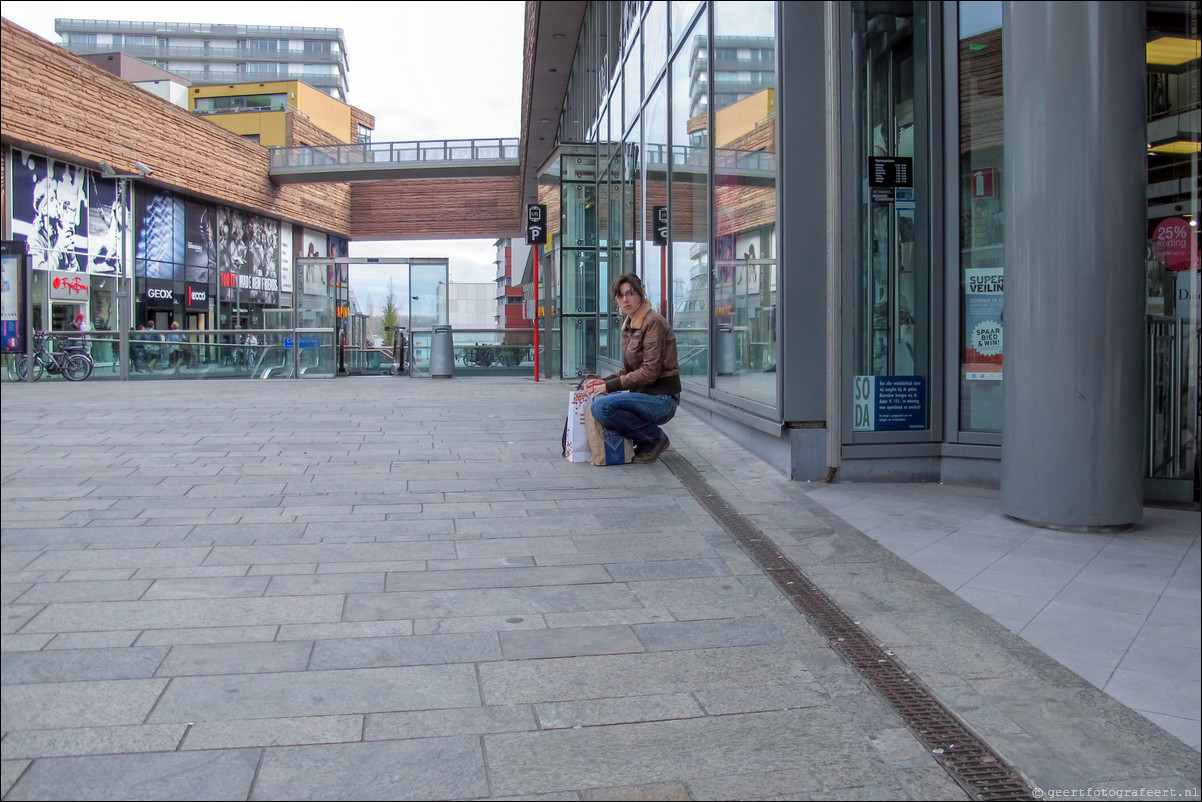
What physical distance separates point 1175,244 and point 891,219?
165cm

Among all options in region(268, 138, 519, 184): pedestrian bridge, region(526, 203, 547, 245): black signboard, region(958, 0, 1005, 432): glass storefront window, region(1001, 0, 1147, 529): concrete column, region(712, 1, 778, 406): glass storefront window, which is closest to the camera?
region(1001, 0, 1147, 529): concrete column

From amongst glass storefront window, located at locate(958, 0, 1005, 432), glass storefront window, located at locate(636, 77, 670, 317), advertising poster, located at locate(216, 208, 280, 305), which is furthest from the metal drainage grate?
advertising poster, located at locate(216, 208, 280, 305)

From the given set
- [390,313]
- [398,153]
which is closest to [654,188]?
[390,313]

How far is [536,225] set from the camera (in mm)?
17984

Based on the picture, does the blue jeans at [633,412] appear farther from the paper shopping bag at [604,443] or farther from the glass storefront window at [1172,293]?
the glass storefront window at [1172,293]

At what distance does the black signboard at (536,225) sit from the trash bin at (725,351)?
32.0ft

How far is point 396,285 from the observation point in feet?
72.2

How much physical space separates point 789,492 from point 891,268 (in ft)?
5.55

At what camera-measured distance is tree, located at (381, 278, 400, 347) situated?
71.6ft

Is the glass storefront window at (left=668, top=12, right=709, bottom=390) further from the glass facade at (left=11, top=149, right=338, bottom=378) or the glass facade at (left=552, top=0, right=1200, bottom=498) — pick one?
the glass facade at (left=11, top=149, right=338, bottom=378)

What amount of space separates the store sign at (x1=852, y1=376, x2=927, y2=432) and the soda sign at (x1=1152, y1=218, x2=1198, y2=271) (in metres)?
1.55

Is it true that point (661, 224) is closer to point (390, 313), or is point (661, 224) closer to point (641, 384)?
point (641, 384)

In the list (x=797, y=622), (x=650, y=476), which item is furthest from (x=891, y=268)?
(x=797, y=622)

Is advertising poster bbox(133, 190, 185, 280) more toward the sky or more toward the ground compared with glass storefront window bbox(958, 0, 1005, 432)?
more toward the sky
